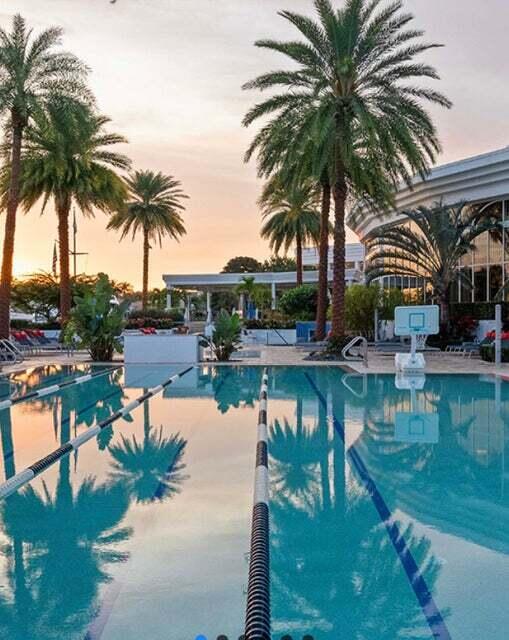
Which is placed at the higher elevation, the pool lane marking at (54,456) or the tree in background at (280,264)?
the tree in background at (280,264)

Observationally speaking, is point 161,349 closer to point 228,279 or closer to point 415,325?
point 415,325

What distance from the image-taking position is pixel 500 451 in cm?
819

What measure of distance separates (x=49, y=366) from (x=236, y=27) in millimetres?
11583

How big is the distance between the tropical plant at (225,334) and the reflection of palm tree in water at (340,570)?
15483 millimetres

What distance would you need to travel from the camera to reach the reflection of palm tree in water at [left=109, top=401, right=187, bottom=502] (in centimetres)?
647

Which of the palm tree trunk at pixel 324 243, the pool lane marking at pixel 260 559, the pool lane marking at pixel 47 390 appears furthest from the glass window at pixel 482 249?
the pool lane marking at pixel 260 559

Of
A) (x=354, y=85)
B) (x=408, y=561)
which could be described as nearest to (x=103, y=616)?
(x=408, y=561)

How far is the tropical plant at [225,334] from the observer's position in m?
21.8

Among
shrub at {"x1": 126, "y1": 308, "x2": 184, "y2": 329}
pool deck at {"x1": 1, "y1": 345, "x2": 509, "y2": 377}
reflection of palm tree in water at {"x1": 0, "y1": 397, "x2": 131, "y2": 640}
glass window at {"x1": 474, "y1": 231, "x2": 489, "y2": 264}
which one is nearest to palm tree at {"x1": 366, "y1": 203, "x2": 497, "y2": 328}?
glass window at {"x1": 474, "y1": 231, "x2": 489, "y2": 264}

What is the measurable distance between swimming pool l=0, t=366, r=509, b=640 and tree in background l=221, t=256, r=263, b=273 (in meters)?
80.3

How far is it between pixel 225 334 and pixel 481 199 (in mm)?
12778

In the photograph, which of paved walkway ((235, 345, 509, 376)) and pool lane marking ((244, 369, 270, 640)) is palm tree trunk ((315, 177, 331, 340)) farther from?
pool lane marking ((244, 369, 270, 640))

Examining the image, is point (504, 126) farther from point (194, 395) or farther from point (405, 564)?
point (405, 564)

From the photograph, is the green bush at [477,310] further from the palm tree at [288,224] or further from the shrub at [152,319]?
the shrub at [152,319]
